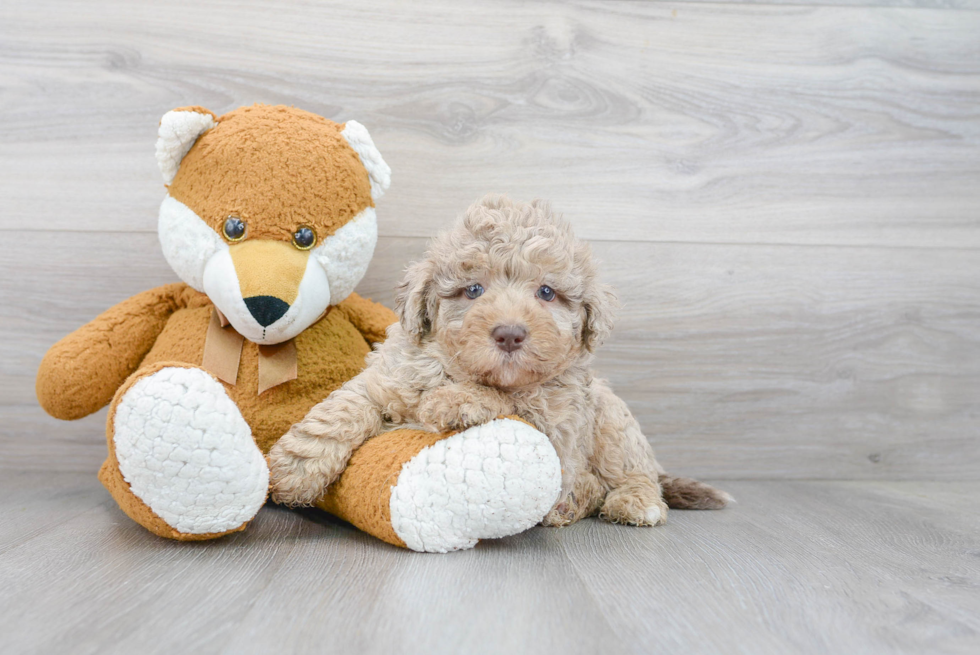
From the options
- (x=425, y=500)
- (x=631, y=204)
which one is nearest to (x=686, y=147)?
(x=631, y=204)

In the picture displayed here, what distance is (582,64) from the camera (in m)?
1.42

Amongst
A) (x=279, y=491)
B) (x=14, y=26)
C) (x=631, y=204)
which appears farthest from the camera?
(x=631, y=204)

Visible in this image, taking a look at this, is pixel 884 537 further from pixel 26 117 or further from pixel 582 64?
pixel 26 117

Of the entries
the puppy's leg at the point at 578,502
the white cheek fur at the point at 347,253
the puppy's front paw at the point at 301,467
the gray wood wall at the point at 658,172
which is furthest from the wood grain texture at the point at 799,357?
the puppy's front paw at the point at 301,467

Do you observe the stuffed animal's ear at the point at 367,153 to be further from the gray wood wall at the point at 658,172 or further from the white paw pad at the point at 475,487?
the white paw pad at the point at 475,487

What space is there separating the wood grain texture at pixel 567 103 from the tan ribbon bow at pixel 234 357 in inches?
15.6

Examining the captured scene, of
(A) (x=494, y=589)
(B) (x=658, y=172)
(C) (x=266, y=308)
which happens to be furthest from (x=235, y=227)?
(B) (x=658, y=172)

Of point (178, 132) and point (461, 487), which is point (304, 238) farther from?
point (461, 487)

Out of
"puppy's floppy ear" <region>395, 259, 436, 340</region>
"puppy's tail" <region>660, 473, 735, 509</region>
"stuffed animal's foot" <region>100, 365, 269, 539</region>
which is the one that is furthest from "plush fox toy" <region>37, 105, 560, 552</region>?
"puppy's tail" <region>660, 473, 735, 509</region>

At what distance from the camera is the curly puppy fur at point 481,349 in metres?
0.93

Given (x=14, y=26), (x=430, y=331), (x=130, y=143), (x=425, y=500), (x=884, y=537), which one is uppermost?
(x=14, y=26)

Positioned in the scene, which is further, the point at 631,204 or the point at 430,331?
the point at 631,204

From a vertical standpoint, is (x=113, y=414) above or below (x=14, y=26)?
below

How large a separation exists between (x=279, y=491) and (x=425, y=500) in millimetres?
211
